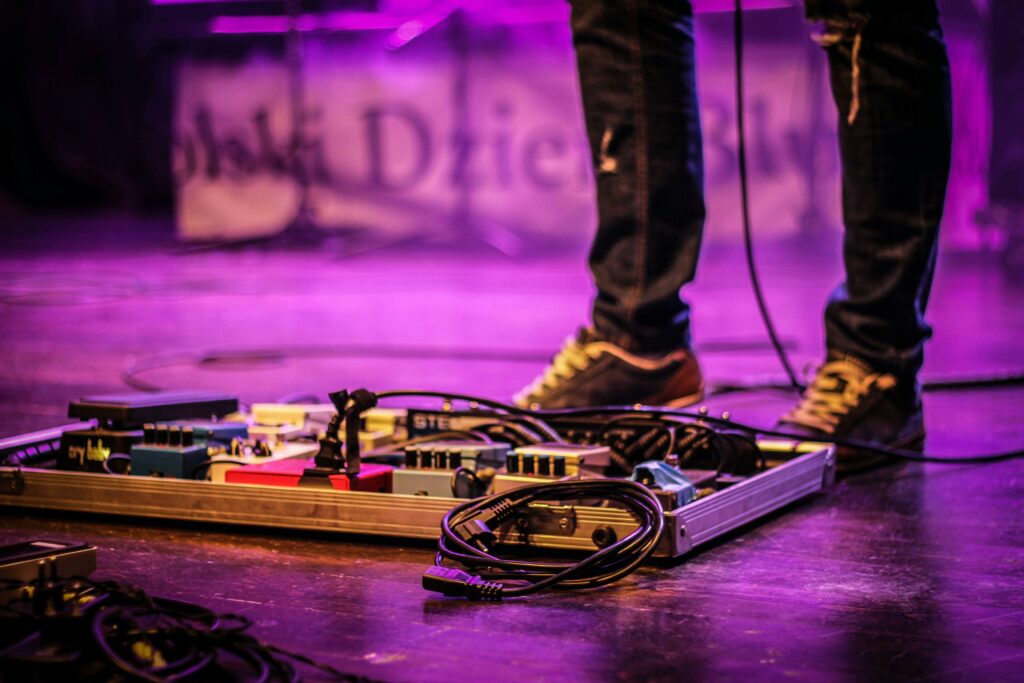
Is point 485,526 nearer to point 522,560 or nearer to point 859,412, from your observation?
point 522,560

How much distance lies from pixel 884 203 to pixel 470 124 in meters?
4.44

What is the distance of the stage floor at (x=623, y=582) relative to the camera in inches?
33.2

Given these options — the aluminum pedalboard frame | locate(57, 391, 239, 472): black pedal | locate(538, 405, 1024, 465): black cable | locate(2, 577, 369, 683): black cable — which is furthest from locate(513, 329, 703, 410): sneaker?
locate(2, 577, 369, 683): black cable

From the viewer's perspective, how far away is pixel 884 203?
5.24 feet

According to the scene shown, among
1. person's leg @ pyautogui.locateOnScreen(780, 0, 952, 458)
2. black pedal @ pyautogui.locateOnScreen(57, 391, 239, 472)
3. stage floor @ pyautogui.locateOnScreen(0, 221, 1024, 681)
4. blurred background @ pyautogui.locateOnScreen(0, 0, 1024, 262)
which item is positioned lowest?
stage floor @ pyautogui.locateOnScreen(0, 221, 1024, 681)

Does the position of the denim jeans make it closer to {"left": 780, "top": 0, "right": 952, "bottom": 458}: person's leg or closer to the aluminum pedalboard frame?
{"left": 780, "top": 0, "right": 952, "bottom": 458}: person's leg

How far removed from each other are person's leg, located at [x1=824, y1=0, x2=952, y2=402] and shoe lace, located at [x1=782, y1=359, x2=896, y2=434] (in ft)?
0.06

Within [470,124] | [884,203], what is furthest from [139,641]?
[470,124]

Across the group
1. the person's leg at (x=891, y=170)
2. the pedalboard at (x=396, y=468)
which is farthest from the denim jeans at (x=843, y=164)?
the pedalboard at (x=396, y=468)

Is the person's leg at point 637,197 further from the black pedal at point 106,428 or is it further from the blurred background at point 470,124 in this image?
the blurred background at point 470,124

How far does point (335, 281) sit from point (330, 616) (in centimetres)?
376

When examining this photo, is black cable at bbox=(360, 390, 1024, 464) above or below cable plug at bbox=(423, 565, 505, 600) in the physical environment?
above

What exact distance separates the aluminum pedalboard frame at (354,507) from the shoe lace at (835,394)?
27 cm

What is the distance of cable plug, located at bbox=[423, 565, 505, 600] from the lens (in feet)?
3.18
